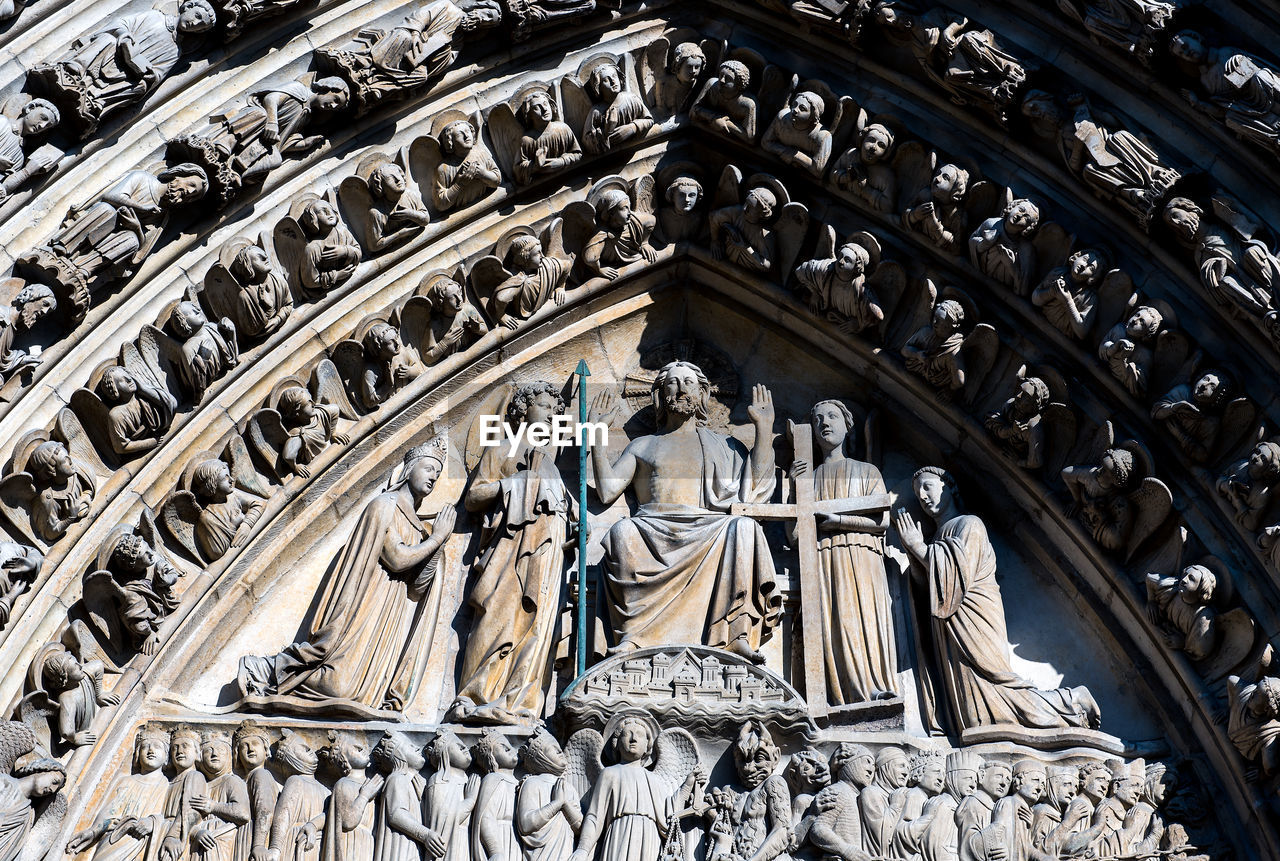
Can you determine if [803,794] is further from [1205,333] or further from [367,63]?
[367,63]

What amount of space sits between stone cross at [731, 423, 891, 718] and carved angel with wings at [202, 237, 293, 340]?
241 cm

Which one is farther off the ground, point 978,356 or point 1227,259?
point 978,356

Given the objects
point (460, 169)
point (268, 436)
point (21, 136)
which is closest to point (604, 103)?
point (460, 169)

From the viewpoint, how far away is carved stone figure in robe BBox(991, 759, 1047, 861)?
28.4 ft

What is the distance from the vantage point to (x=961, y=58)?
9.60 m

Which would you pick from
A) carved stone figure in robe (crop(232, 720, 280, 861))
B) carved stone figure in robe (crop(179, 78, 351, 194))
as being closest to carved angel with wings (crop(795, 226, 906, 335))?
carved stone figure in robe (crop(179, 78, 351, 194))

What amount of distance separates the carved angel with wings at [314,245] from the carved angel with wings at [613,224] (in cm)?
122

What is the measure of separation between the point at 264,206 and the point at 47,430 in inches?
61.2

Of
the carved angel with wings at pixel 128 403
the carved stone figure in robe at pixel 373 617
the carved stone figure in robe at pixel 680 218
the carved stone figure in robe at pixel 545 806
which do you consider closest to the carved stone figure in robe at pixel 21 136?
the carved angel with wings at pixel 128 403

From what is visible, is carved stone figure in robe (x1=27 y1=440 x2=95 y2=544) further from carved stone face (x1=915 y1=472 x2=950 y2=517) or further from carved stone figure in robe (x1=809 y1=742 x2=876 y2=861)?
carved stone face (x1=915 y1=472 x2=950 y2=517)

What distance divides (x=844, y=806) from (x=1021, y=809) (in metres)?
0.76

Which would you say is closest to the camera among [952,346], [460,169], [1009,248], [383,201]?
[1009,248]

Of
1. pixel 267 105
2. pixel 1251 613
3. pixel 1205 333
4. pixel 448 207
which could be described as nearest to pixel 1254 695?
pixel 1251 613

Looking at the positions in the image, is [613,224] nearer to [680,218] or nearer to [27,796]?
[680,218]
